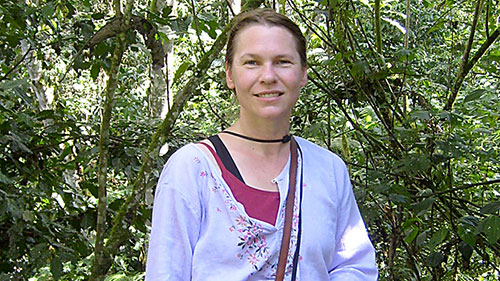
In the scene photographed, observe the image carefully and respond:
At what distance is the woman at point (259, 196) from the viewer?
1.07m

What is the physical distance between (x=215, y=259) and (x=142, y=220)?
101 cm

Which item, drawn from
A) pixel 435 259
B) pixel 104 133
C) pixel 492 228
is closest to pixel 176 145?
pixel 104 133

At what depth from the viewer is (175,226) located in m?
1.07

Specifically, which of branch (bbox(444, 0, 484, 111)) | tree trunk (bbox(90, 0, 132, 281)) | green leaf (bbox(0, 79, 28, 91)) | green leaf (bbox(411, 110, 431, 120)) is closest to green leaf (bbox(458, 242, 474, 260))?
branch (bbox(444, 0, 484, 111))

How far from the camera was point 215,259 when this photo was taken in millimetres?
1054

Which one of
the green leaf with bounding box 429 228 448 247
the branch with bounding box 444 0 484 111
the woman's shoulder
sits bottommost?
the green leaf with bounding box 429 228 448 247

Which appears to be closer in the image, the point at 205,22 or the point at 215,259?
the point at 215,259

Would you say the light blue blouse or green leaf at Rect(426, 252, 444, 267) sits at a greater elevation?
the light blue blouse

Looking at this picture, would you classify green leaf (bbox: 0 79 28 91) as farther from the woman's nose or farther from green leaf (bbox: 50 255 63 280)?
the woman's nose

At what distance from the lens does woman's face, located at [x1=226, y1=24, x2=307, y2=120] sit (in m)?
1.16

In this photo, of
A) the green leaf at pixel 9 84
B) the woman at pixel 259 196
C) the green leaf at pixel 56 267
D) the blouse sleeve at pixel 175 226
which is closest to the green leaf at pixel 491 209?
the woman at pixel 259 196

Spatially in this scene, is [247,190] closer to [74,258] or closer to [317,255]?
[317,255]

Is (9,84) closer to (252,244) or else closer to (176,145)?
(176,145)

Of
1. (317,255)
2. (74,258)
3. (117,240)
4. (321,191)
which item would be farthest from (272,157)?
(74,258)
